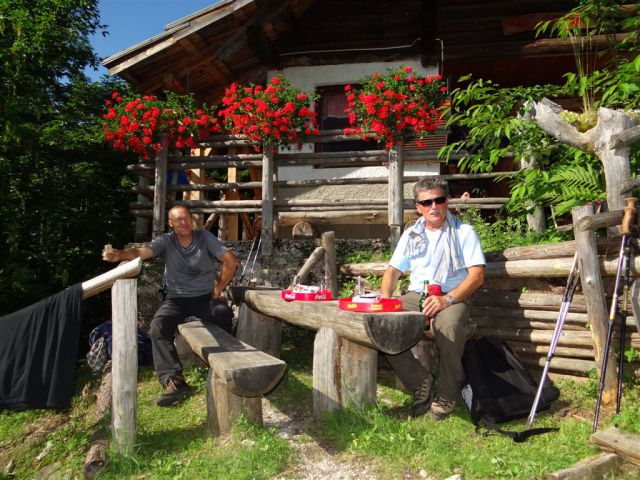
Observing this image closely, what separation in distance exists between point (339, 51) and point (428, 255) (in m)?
6.12

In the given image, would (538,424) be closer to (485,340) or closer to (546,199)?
(485,340)

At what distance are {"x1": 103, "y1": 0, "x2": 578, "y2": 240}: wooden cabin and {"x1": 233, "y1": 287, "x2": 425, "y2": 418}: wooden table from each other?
4.15 meters

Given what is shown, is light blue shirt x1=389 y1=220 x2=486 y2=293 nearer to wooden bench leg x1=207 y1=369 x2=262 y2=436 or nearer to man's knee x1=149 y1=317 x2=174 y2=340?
wooden bench leg x1=207 y1=369 x2=262 y2=436

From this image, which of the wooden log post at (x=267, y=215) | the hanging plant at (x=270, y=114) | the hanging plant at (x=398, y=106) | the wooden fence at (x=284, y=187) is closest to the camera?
the hanging plant at (x=398, y=106)

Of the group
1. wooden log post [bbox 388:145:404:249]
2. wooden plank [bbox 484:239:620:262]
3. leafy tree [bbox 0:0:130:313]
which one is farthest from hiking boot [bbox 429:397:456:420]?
leafy tree [bbox 0:0:130:313]

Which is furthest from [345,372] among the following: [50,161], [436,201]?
[50,161]

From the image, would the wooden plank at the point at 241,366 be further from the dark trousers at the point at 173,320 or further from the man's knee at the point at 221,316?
the man's knee at the point at 221,316

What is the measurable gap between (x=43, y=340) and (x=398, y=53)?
770cm

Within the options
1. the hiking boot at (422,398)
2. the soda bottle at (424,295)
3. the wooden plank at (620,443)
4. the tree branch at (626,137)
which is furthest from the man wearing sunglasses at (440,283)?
the tree branch at (626,137)

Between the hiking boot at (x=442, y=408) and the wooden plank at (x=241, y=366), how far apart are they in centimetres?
128

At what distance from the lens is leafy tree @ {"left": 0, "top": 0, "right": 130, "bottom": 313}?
655 cm

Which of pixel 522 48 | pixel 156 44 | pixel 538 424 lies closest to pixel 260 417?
pixel 538 424

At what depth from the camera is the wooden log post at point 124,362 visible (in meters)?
3.74

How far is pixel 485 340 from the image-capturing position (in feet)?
13.8
